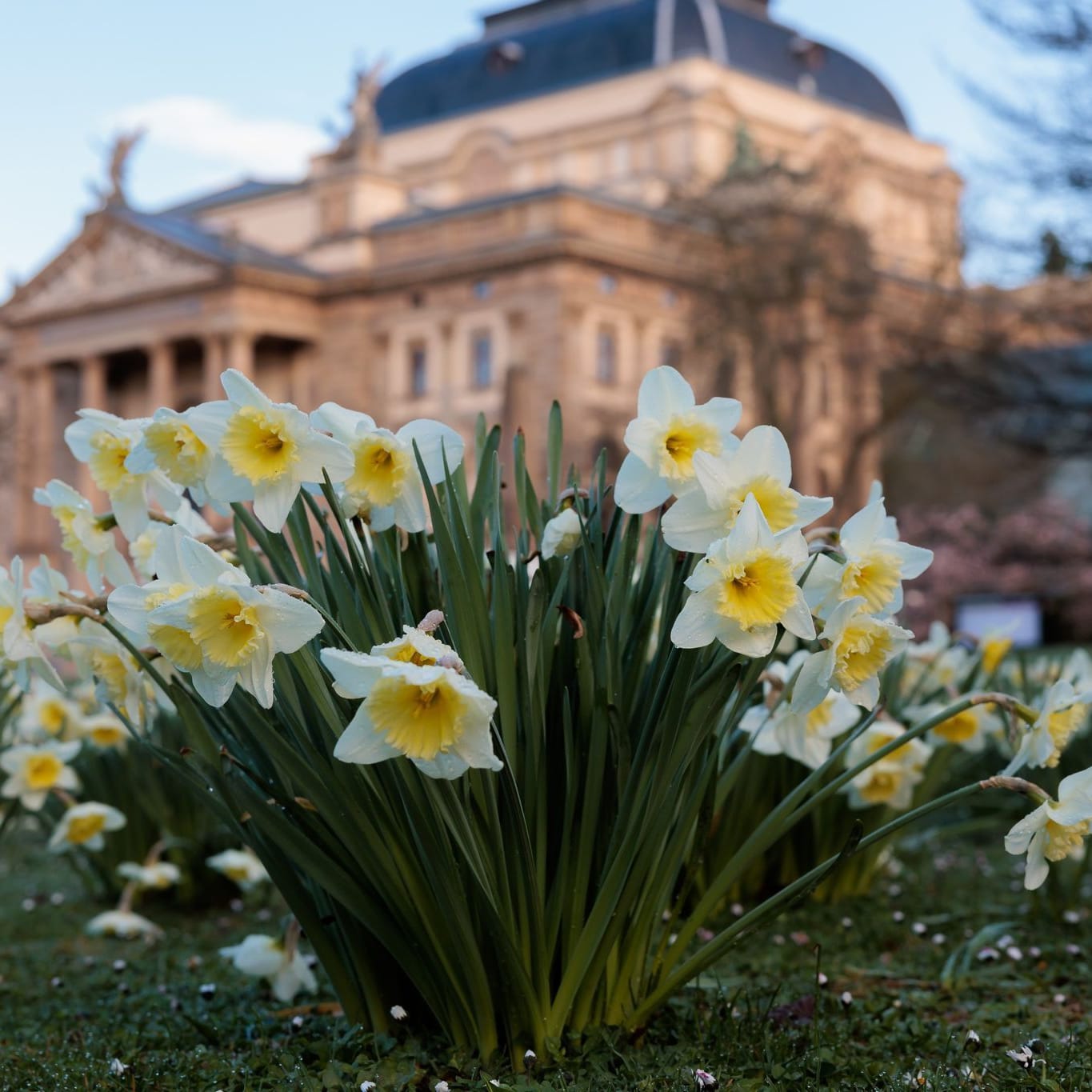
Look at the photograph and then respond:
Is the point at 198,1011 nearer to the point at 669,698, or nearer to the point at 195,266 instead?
the point at 669,698

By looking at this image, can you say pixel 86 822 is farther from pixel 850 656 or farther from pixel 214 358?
pixel 214 358

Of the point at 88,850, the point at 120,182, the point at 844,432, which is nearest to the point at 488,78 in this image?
the point at 120,182

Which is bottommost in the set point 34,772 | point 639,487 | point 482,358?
point 34,772

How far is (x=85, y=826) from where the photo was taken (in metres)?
5.02

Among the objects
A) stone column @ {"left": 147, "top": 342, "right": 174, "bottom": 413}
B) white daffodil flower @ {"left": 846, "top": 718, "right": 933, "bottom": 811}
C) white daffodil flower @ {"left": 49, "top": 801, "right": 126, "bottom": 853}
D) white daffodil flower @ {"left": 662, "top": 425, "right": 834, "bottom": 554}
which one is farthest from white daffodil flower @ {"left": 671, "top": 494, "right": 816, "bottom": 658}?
stone column @ {"left": 147, "top": 342, "right": 174, "bottom": 413}

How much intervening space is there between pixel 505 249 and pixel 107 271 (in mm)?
14177

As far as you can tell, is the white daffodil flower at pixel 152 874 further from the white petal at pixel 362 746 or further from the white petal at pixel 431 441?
the white petal at pixel 362 746

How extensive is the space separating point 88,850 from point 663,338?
43.2m

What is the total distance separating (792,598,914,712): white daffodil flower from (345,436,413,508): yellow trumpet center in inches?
28.9

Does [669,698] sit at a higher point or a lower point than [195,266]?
lower

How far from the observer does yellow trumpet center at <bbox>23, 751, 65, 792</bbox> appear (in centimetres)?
489

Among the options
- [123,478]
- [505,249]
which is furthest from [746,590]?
[505,249]

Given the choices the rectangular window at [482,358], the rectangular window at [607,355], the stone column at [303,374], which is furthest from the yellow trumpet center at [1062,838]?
the stone column at [303,374]

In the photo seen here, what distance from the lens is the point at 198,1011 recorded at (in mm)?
3828
